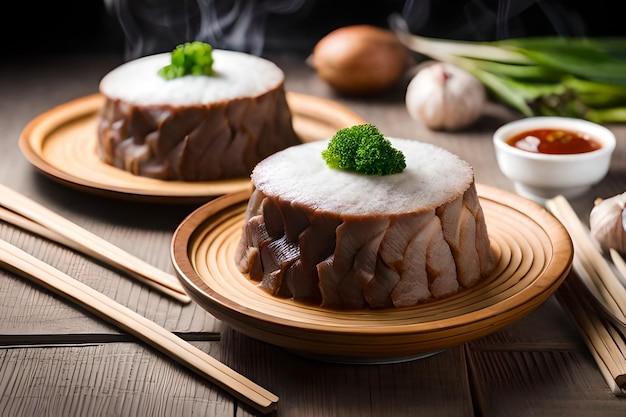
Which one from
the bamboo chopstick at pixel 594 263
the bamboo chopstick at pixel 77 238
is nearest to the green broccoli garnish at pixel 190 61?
the bamboo chopstick at pixel 77 238

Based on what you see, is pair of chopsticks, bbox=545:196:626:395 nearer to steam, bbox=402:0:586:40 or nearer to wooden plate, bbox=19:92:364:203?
wooden plate, bbox=19:92:364:203

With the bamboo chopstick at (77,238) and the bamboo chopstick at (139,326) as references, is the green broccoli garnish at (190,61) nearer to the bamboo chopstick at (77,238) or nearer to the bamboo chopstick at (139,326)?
the bamboo chopstick at (77,238)

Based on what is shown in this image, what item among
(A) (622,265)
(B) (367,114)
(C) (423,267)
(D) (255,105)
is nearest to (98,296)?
(C) (423,267)

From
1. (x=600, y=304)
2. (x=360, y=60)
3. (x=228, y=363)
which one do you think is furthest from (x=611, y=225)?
(x=360, y=60)

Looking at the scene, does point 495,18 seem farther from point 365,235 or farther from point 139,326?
point 139,326

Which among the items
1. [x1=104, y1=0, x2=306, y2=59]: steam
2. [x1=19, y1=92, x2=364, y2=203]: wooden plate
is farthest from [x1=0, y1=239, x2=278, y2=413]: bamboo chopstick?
[x1=104, y1=0, x2=306, y2=59]: steam

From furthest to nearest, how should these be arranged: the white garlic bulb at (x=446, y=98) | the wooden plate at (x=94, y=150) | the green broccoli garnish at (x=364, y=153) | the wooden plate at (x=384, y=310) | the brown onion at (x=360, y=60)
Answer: the brown onion at (x=360, y=60) → the white garlic bulb at (x=446, y=98) → the wooden plate at (x=94, y=150) → the green broccoli garnish at (x=364, y=153) → the wooden plate at (x=384, y=310)
